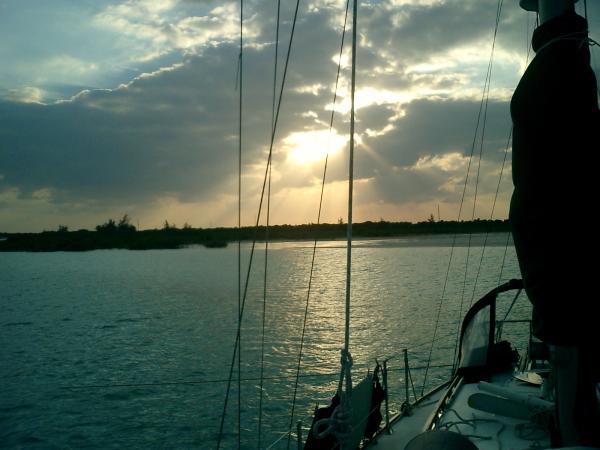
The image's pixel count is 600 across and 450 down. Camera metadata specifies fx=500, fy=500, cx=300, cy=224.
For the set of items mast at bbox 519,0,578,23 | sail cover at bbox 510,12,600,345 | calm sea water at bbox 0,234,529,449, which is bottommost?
calm sea water at bbox 0,234,529,449

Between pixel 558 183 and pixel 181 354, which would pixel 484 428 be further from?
pixel 181 354

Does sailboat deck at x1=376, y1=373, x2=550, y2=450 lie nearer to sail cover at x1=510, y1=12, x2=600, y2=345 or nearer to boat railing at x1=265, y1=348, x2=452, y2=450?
boat railing at x1=265, y1=348, x2=452, y2=450

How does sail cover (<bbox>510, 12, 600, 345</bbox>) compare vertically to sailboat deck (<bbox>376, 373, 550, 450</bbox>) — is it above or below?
above

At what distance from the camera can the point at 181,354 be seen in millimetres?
15234

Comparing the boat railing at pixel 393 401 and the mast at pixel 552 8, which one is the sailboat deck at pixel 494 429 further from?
the mast at pixel 552 8

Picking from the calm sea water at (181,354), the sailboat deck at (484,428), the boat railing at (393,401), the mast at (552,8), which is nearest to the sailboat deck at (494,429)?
the sailboat deck at (484,428)

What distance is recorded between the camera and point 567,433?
247 cm

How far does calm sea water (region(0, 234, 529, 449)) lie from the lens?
9.98 m

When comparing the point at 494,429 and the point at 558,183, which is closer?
the point at 558,183

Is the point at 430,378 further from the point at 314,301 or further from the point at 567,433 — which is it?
the point at 314,301

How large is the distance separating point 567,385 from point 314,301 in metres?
22.5

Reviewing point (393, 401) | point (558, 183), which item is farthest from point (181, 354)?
point (558, 183)

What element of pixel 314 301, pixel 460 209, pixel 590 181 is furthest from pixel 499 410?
pixel 314 301

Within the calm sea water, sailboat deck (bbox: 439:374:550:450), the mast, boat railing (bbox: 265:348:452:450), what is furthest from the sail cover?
the calm sea water
